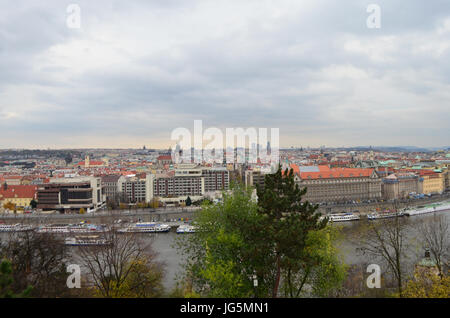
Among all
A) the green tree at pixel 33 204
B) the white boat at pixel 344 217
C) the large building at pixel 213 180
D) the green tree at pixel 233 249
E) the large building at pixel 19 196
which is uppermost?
the green tree at pixel 233 249

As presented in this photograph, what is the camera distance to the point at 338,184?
2539 centimetres

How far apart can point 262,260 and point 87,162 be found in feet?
140

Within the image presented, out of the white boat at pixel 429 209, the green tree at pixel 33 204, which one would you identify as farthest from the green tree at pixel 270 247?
the green tree at pixel 33 204

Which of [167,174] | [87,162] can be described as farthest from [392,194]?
[87,162]

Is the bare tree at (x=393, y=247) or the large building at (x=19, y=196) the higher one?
the bare tree at (x=393, y=247)

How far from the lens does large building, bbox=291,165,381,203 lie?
81.5 feet

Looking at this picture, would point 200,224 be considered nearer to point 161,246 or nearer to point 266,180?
point 266,180

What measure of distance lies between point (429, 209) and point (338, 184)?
5709 mm

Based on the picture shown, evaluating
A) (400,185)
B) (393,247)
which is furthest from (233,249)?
(400,185)

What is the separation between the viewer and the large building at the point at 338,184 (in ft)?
81.5

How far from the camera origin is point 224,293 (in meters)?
4.41

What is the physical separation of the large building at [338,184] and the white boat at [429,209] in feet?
13.3

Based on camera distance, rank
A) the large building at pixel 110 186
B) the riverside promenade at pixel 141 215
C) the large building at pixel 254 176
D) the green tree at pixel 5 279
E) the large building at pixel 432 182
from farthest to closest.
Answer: the large building at pixel 432 182 < the large building at pixel 254 176 < the large building at pixel 110 186 < the riverside promenade at pixel 141 215 < the green tree at pixel 5 279

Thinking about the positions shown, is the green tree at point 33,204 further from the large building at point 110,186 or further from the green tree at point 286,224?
the green tree at point 286,224
